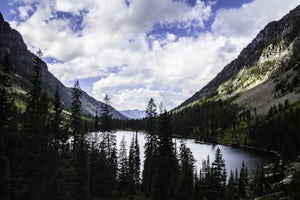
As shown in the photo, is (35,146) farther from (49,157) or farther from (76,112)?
(76,112)

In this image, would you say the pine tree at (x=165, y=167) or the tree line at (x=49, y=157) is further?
the pine tree at (x=165, y=167)

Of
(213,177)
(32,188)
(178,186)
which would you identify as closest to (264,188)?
(213,177)

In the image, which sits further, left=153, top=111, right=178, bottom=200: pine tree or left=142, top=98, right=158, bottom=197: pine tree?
left=142, top=98, right=158, bottom=197: pine tree

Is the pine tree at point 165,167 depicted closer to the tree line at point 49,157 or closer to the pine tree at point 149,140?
the tree line at point 49,157

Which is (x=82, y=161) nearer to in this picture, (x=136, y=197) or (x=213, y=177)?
(x=136, y=197)

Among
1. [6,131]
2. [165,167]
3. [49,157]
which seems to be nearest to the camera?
[6,131]

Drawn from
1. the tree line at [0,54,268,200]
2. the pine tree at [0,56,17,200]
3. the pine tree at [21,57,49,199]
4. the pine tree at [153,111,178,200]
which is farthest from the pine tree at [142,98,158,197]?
the pine tree at [21,57,49,199]

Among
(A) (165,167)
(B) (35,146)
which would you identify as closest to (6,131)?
(B) (35,146)

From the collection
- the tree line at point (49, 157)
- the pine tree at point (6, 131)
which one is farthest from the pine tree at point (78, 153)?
the pine tree at point (6, 131)

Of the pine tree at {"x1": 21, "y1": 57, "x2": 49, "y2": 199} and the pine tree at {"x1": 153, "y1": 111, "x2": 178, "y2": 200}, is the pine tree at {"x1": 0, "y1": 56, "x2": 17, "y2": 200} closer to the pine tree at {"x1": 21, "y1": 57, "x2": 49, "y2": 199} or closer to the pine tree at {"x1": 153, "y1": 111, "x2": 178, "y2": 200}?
the pine tree at {"x1": 21, "y1": 57, "x2": 49, "y2": 199}

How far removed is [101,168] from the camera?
65.1 m

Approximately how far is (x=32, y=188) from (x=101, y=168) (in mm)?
22171

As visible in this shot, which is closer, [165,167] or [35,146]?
[35,146]

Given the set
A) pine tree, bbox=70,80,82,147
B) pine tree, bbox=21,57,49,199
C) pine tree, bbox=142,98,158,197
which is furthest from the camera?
pine tree, bbox=142,98,158,197
